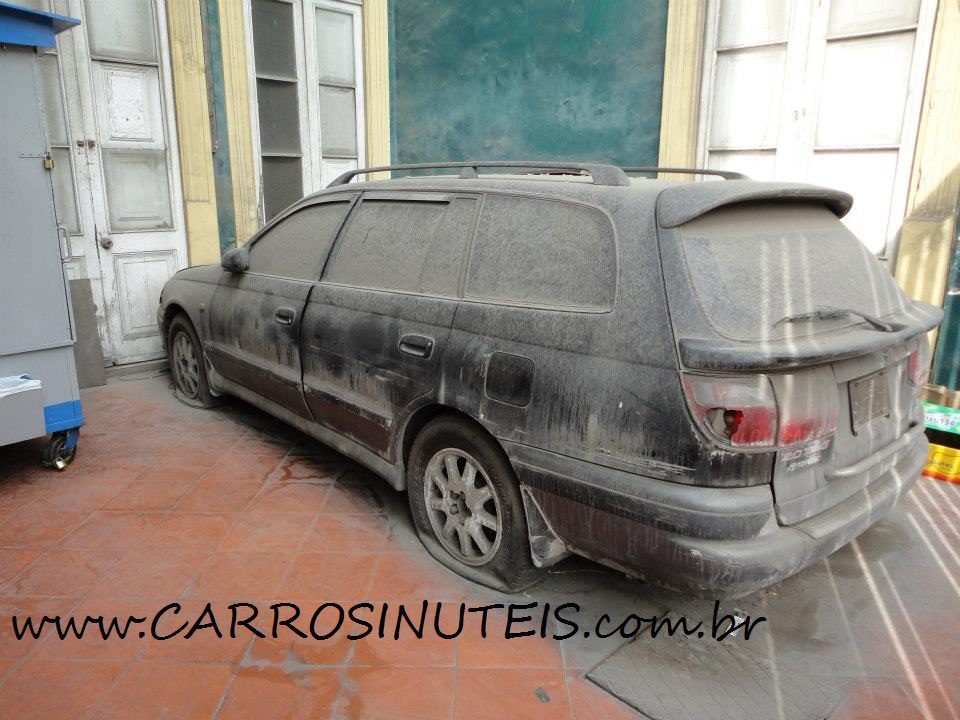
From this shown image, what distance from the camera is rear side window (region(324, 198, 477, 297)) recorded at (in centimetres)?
326

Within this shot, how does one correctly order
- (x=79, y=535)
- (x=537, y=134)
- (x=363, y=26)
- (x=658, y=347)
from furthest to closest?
(x=537, y=134) → (x=363, y=26) → (x=79, y=535) → (x=658, y=347)

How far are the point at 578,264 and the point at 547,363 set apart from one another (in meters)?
0.40

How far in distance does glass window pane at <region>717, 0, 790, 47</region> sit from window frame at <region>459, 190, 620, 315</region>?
4.72 metres

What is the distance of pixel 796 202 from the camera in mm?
2859

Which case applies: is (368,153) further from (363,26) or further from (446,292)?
(446,292)

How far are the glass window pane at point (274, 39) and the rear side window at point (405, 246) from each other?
3.93 m

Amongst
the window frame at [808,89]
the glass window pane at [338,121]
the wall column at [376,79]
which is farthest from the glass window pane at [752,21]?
the glass window pane at [338,121]

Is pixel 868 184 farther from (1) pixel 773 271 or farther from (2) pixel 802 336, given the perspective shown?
(2) pixel 802 336

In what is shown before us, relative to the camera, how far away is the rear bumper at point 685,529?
7.58 ft

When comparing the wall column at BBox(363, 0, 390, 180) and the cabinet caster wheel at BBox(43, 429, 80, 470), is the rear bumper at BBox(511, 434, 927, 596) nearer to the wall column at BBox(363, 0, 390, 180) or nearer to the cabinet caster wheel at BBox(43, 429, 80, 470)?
the cabinet caster wheel at BBox(43, 429, 80, 470)

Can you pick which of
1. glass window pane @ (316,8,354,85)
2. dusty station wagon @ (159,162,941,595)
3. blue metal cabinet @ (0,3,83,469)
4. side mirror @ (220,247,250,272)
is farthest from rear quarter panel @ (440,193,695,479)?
glass window pane @ (316,8,354,85)

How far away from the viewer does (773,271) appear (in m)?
2.57

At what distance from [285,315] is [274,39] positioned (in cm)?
414

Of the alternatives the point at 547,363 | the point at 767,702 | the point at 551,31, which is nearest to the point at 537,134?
the point at 551,31
